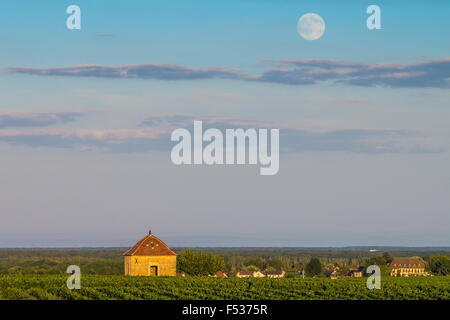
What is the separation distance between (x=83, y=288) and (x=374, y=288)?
63.2ft

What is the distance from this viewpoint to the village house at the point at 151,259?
7138cm

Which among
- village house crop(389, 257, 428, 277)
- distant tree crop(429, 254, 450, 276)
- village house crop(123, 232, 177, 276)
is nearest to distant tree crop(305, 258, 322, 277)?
village house crop(389, 257, 428, 277)

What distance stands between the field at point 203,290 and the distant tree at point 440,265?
78478 mm

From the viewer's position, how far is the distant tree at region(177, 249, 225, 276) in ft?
258

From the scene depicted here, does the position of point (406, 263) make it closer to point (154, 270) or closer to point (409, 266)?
point (409, 266)

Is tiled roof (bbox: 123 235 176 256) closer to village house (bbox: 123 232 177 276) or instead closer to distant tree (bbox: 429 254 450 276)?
village house (bbox: 123 232 177 276)

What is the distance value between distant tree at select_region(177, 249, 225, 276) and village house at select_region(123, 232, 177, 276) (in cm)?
683

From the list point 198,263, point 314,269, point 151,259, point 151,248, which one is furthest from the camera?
point 314,269

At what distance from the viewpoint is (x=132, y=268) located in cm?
7156

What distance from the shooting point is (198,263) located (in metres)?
79.0

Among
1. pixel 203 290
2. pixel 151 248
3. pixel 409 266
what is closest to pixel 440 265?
pixel 409 266

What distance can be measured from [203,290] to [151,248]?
85.4 ft
